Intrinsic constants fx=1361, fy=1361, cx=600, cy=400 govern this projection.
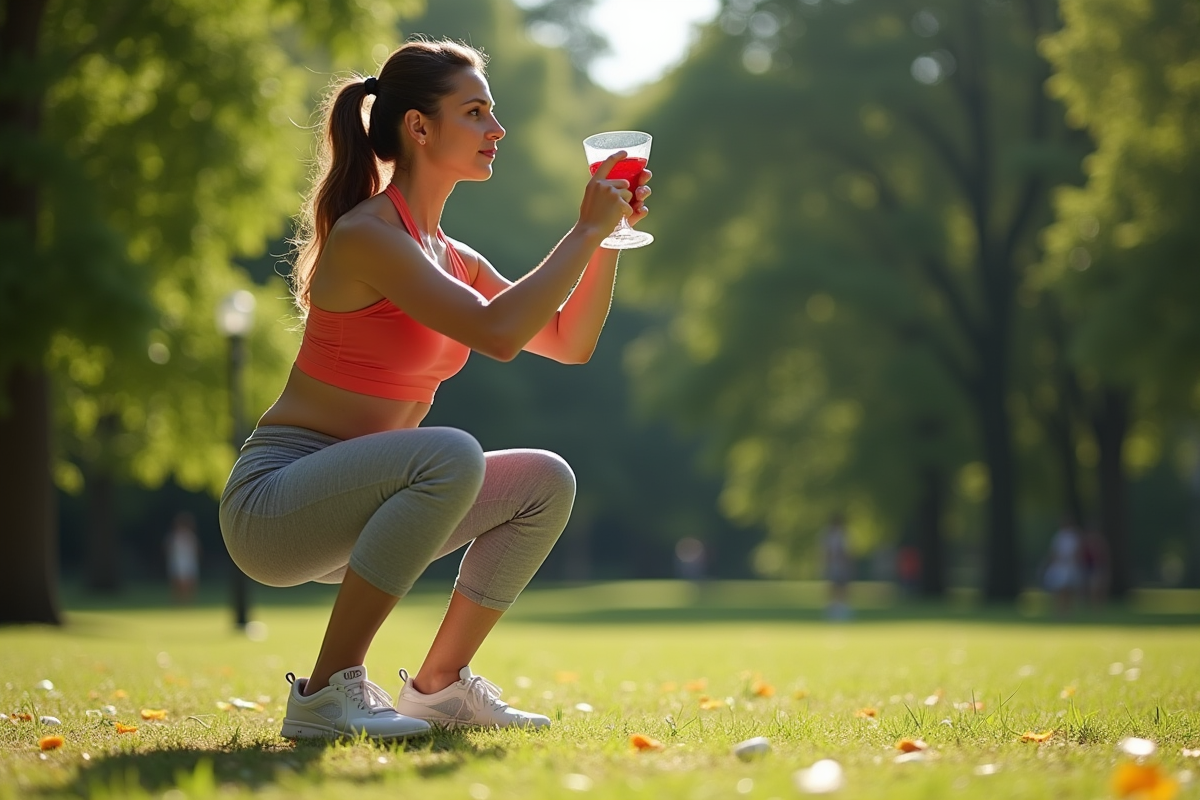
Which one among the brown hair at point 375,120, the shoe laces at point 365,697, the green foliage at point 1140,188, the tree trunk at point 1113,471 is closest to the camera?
the shoe laces at point 365,697

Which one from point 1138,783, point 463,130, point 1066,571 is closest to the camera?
point 1138,783

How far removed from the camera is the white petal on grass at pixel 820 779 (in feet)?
8.59

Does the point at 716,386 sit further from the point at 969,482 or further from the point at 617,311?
the point at 617,311

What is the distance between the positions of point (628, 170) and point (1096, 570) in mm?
26480

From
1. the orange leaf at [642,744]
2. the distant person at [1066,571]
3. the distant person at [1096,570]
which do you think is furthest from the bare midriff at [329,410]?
the distant person at [1096,570]

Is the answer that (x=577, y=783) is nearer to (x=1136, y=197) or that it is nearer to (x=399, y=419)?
(x=399, y=419)

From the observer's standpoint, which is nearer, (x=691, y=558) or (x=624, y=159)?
(x=624, y=159)

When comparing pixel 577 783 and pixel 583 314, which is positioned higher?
pixel 583 314

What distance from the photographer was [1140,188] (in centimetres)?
2042

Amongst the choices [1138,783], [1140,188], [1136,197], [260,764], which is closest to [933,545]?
[1136,197]

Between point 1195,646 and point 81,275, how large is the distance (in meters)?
10.3

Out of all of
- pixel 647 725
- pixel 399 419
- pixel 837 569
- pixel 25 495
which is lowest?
pixel 837 569

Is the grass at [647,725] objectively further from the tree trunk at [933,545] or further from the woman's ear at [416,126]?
the tree trunk at [933,545]

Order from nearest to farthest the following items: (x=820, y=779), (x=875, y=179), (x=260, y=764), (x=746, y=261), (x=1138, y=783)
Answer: (x=1138, y=783)
(x=820, y=779)
(x=260, y=764)
(x=875, y=179)
(x=746, y=261)
